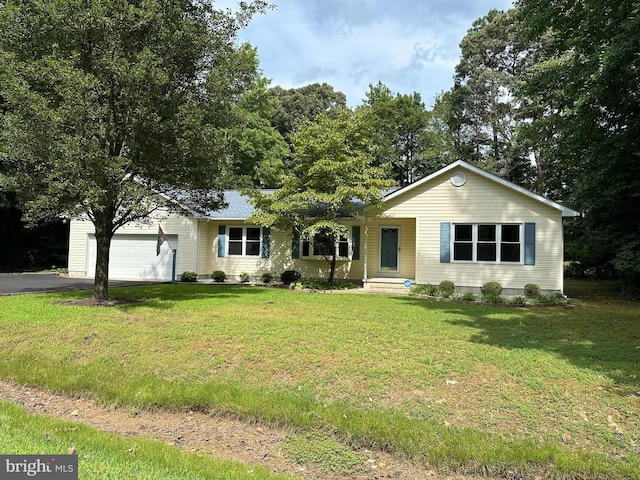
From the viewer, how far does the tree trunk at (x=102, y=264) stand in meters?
10.9

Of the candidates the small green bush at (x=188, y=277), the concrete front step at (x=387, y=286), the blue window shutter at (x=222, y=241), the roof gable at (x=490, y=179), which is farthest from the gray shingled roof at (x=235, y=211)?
the roof gable at (x=490, y=179)

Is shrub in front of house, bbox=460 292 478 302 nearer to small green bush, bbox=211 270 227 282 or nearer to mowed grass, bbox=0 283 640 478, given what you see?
mowed grass, bbox=0 283 640 478

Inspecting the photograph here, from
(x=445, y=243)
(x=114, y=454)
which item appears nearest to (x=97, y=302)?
(x=114, y=454)

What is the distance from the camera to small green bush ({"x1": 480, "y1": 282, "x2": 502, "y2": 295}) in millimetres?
13891

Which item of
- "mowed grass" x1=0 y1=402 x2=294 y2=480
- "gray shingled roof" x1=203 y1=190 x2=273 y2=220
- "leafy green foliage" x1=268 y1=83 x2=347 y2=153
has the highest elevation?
"leafy green foliage" x1=268 y1=83 x2=347 y2=153

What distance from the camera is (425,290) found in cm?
1413

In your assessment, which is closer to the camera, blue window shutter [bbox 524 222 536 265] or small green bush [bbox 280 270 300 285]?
blue window shutter [bbox 524 222 536 265]

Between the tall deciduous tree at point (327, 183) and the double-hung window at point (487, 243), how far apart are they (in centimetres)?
334

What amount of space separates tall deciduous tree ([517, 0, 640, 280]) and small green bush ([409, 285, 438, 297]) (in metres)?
6.48

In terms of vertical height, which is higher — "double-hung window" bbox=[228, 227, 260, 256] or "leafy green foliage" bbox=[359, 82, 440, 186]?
"leafy green foliage" bbox=[359, 82, 440, 186]

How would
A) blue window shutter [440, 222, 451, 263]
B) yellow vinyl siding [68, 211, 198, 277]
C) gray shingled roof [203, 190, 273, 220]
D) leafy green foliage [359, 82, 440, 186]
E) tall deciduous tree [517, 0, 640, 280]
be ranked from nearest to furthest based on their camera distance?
tall deciduous tree [517, 0, 640, 280] → blue window shutter [440, 222, 451, 263] → gray shingled roof [203, 190, 273, 220] → yellow vinyl siding [68, 211, 198, 277] → leafy green foliage [359, 82, 440, 186]

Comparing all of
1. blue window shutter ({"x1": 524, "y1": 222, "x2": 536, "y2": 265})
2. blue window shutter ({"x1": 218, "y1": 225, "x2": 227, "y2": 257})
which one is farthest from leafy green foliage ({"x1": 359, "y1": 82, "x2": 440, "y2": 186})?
blue window shutter ({"x1": 524, "y1": 222, "x2": 536, "y2": 265})

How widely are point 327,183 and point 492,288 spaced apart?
6782 millimetres

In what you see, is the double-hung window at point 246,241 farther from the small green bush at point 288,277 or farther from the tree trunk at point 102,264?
the tree trunk at point 102,264
